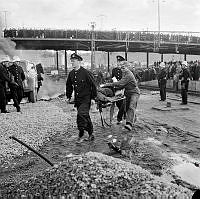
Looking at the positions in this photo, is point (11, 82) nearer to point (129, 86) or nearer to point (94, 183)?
point (129, 86)

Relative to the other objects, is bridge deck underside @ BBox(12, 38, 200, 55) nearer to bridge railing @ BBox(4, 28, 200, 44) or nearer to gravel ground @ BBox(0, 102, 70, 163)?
bridge railing @ BBox(4, 28, 200, 44)

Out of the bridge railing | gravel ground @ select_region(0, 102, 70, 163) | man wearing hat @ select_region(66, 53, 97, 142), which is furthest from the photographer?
the bridge railing

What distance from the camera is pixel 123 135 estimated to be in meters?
8.51

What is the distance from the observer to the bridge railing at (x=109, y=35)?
120ft

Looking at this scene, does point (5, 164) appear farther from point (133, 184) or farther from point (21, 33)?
point (21, 33)

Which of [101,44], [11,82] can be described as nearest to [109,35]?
[101,44]

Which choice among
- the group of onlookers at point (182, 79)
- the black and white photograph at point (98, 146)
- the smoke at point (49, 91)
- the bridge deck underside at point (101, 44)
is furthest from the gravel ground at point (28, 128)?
the bridge deck underside at point (101, 44)

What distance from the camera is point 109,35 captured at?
1570 inches

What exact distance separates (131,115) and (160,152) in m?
1.63

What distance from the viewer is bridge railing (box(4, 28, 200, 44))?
36.7 metres

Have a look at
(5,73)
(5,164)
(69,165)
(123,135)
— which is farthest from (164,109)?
(69,165)

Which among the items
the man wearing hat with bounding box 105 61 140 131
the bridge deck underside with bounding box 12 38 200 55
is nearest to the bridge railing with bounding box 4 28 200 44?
the bridge deck underside with bounding box 12 38 200 55

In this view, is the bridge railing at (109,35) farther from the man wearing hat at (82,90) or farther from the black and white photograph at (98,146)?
the man wearing hat at (82,90)

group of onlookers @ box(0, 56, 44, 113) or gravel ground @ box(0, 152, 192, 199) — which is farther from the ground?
group of onlookers @ box(0, 56, 44, 113)
